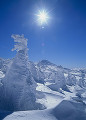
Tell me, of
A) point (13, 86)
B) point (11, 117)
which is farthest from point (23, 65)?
point (11, 117)

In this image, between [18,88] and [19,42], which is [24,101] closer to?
[18,88]

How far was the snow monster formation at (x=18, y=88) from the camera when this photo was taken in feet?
89.3

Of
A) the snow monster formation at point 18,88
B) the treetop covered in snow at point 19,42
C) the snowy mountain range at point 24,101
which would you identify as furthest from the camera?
the treetop covered in snow at point 19,42

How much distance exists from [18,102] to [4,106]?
3228 mm

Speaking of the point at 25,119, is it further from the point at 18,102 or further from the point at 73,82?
the point at 73,82

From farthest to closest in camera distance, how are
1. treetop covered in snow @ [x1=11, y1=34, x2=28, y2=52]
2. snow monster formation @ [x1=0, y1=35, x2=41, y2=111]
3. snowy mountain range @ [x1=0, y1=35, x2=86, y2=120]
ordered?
treetop covered in snow @ [x1=11, y1=34, x2=28, y2=52] → snow monster formation @ [x1=0, y1=35, x2=41, y2=111] → snowy mountain range @ [x1=0, y1=35, x2=86, y2=120]

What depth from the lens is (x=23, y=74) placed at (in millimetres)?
29250

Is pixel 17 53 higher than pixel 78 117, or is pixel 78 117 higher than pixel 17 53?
pixel 17 53

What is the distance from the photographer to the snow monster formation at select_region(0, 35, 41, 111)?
27219mm

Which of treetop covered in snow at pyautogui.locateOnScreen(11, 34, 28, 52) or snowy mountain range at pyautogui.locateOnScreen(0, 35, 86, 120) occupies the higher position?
treetop covered in snow at pyautogui.locateOnScreen(11, 34, 28, 52)

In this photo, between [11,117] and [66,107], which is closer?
[11,117]

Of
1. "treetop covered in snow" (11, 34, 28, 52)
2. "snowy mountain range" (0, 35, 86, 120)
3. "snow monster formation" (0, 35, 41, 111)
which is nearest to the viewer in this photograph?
"snowy mountain range" (0, 35, 86, 120)

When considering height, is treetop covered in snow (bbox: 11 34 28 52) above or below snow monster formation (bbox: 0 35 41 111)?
above

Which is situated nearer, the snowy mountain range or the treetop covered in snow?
the snowy mountain range
